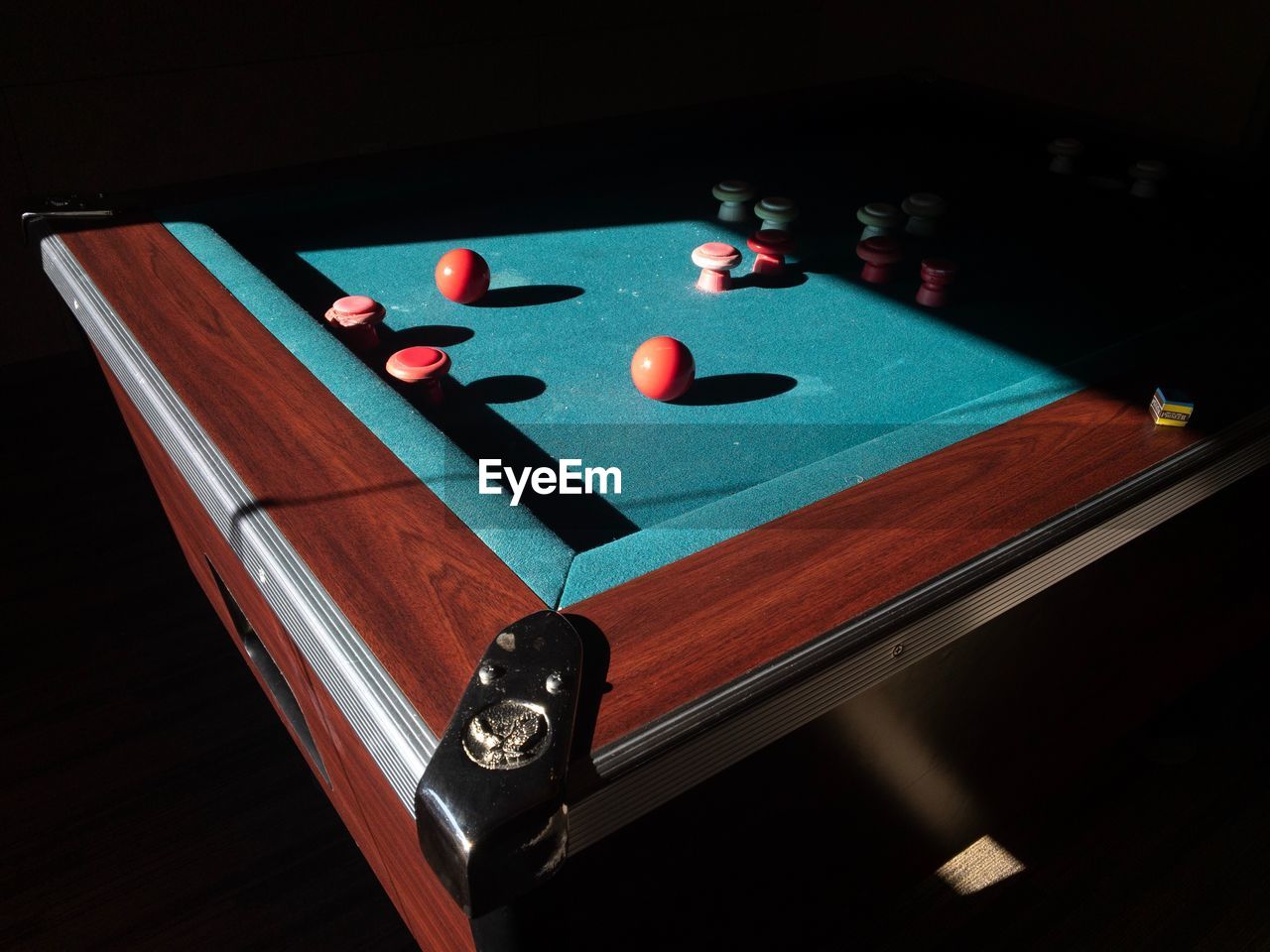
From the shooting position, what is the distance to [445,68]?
315 cm

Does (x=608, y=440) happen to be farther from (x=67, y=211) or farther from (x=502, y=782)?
(x=67, y=211)

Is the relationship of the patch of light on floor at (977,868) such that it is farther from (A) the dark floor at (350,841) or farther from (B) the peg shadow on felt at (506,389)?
(B) the peg shadow on felt at (506,389)

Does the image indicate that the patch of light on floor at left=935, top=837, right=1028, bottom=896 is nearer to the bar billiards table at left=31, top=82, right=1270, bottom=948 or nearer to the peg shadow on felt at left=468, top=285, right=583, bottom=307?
the bar billiards table at left=31, top=82, right=1270, bottom=948

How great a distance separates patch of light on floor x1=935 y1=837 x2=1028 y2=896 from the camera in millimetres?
1375

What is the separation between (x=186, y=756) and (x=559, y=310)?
928mm

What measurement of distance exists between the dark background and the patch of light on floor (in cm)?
146

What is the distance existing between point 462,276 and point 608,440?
16.5 inches

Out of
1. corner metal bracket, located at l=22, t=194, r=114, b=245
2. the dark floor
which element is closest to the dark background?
corner metal bracket, located at l=22, t=194, r=114, b=245

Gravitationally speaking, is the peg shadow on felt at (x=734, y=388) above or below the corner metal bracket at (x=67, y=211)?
below

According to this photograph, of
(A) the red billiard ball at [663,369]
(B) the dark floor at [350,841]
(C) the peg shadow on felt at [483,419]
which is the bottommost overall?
(B) the dark floor at [350,841]

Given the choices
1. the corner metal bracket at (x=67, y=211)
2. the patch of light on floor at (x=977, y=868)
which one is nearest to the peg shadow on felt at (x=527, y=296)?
the corner metal bracket at (x=67, y=211)

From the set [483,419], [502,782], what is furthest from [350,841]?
[502,782]

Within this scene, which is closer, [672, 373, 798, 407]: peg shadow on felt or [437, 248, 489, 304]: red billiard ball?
[672, 373, 798, 407]: peg shadow on felt

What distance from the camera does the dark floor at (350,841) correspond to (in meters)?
1.25
